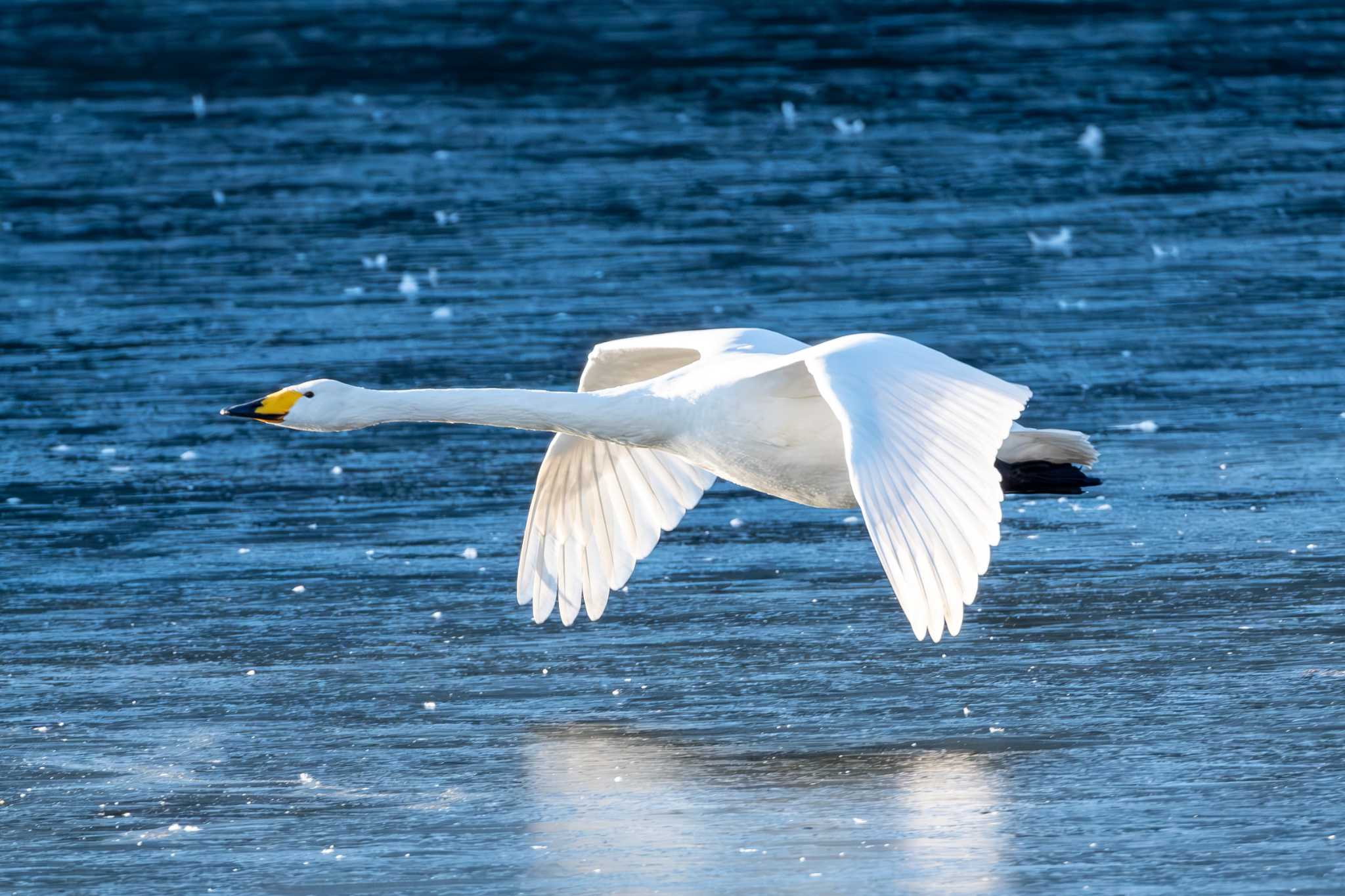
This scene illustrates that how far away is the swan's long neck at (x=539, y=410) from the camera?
7.20 meters

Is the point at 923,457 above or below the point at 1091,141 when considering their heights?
above

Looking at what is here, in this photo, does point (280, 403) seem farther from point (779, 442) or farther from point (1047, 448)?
point (1047, 448)

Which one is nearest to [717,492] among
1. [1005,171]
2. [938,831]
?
[938,831]

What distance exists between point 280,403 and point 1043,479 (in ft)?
7.79

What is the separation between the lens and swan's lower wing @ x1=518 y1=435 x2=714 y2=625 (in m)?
7.66

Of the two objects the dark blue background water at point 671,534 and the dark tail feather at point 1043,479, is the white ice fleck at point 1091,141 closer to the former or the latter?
the dark blue background water at point 671,534

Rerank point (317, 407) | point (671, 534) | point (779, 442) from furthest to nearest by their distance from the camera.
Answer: point (671, 534) → point (317, 407) → point (779, 442)

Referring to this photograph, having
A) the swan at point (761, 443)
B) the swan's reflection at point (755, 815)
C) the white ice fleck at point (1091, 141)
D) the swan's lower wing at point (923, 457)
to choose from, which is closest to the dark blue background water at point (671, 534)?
the swan's reflection at point (755, 815)

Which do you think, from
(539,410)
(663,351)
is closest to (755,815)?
(539,410)

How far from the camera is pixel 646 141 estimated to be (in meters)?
18.5

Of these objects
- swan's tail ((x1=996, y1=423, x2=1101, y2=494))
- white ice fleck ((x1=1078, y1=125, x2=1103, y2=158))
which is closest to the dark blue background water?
white ice fleck ((x1=1078, y1=125, x2=1103, y2=158))

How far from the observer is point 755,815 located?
5707 mm

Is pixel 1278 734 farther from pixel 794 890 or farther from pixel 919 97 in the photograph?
pixel 919 97

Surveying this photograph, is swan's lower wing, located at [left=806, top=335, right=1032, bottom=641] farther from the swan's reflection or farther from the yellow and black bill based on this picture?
the yellow and black bill
